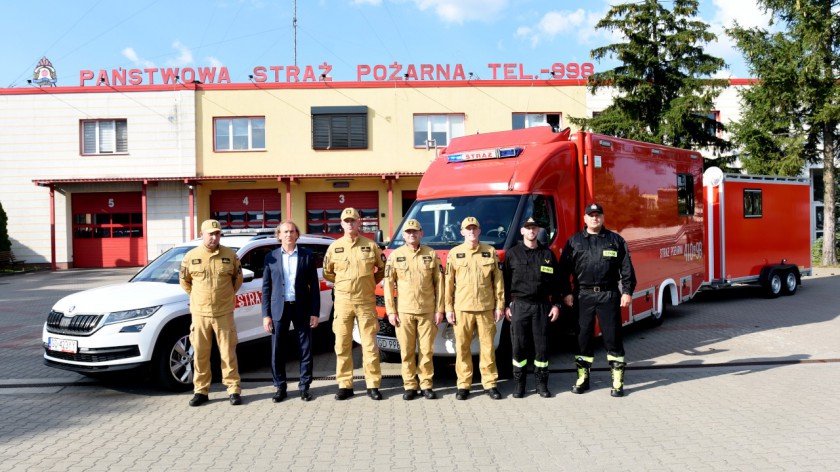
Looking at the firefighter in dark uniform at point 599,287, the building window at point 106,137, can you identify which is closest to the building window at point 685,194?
the firefighter in dark uniform at point 599,287

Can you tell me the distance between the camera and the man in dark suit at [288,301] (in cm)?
633

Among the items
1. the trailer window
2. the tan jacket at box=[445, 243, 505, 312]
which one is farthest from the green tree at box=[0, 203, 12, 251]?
the trailer window

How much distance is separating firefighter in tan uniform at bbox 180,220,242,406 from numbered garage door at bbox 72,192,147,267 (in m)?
22.6

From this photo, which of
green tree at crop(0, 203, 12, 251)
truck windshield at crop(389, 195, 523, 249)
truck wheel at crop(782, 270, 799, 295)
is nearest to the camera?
truck windshield at crop(389, 195, 523, 249)

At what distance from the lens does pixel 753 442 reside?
15.9 feet

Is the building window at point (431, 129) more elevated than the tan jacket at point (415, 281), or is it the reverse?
the building window at point (431, 129)

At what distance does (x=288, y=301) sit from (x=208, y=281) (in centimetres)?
83

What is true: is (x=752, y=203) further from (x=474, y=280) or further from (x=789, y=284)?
(x=474, y=280)

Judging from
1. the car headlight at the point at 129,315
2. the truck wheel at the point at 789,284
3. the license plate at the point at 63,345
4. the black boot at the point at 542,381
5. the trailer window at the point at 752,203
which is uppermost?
the trailer window at the point at 752,203

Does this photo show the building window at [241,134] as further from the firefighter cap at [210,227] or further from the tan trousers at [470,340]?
the tan trousers at [470,340]

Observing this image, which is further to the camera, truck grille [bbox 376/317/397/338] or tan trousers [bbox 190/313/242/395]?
truck grille [bbox 376/317/397/338]

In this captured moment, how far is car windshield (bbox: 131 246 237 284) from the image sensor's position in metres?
7.31

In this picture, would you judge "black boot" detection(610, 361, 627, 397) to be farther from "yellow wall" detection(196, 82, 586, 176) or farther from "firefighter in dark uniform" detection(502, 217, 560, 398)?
"yellow wall" detection(196, 82, 586, 176)

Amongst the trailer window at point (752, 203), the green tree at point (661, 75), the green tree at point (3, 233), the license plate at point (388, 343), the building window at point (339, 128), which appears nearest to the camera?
the license plate at point (388, 343)
